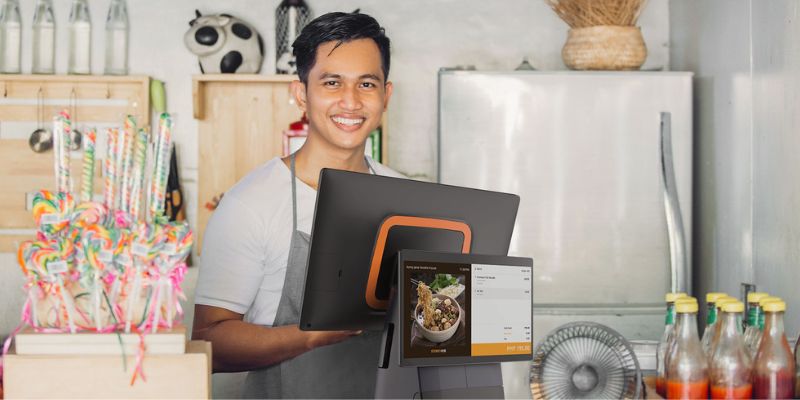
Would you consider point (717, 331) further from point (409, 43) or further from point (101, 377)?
point (409, 43)

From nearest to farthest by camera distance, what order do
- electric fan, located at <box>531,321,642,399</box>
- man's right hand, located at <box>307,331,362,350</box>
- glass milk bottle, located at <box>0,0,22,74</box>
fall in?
man's right hand, located at <box>307,331,362,350</box>, electric fan, located at <box>531,321,642,399</box>, glass milk bottle, located at <box>0,0,22,74</box>

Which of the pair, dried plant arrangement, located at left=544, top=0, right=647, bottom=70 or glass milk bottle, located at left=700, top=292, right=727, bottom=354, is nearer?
glass milk bottle, located at left=700, top=292, right=727, bottom=354

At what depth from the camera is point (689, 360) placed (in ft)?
5.80

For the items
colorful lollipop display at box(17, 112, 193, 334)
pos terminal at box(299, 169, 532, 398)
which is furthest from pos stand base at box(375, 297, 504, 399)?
colorful lollipop display at box(17, 112, 193, 334)

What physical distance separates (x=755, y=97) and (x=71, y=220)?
2.40 metres

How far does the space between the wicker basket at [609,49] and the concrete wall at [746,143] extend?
276mm

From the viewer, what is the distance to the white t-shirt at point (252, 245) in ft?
6.08

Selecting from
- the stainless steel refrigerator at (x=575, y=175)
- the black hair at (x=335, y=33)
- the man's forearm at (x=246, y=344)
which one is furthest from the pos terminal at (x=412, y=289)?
the stainless steel refrigerator at (x=575, y=175)

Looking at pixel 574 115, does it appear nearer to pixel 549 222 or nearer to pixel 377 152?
pixel 549 222

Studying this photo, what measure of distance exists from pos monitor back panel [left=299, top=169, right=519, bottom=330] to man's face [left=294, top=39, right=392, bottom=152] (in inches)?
18.5

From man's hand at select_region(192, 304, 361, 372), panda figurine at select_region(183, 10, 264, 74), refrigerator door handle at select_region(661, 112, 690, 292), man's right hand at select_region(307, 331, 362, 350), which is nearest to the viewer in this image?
man's right hand at select_region(307, 331, 362, 350)

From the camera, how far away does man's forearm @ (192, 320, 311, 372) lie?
1.73 meters

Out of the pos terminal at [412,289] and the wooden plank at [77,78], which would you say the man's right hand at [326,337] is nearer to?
the pos terminal at [412,289]

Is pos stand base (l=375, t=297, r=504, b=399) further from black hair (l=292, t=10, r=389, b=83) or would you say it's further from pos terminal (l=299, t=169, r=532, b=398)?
black hair (l=292, t=10, r=389, b=83)
